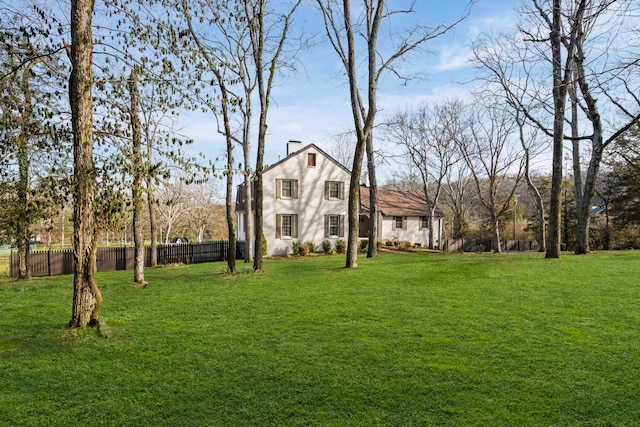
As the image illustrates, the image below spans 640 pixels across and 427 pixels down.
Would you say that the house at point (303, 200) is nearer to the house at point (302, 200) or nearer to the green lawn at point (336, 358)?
the house at point (302, 200)

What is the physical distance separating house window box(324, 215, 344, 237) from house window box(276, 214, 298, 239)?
2.16 m

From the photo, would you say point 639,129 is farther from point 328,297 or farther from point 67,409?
point 67,409

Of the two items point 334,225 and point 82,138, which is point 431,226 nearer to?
point 334,225

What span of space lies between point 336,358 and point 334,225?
841 inches

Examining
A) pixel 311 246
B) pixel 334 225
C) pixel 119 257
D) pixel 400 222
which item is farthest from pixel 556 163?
pixel 119 257

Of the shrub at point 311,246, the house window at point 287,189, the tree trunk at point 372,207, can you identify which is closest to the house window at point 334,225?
the shrub at point 311,246

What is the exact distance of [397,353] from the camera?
5.36m

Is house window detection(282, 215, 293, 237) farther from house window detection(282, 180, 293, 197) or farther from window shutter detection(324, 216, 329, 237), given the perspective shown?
window shutter detection(324, 216, 329, 237)

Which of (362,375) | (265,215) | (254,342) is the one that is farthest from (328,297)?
(265,215)

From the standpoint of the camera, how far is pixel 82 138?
652 centimetres

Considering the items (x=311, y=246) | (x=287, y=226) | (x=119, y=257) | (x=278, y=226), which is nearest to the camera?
Result: (x=119, y=257)

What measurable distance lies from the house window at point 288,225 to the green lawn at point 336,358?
50.0ft

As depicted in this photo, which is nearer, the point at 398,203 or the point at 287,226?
the point at 287,226

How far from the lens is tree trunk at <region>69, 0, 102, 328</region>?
6469mm
